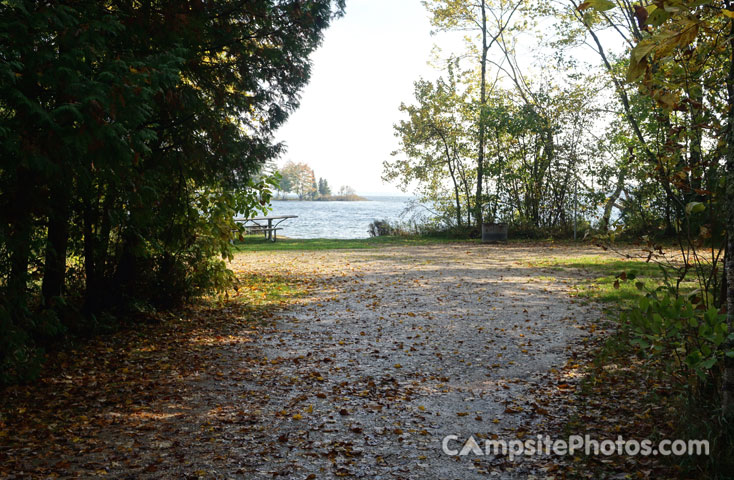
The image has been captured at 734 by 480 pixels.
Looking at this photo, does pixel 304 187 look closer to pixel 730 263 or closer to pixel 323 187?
pixel 323 187

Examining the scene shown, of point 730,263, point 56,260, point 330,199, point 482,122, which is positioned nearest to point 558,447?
point 730,263

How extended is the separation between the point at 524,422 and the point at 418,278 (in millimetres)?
6936

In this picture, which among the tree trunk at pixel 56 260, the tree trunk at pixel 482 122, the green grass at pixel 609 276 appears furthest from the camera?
the tree trunk at pixel 482 122

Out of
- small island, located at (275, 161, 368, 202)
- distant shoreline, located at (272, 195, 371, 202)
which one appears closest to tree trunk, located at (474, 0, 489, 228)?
small island, located at (275, 161, 368, 202)

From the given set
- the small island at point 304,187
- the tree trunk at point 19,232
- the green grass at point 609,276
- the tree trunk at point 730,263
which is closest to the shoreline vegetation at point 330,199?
the small island at point 304,187

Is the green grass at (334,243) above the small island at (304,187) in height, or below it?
below

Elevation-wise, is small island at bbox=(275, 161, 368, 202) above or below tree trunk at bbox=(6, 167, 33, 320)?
above

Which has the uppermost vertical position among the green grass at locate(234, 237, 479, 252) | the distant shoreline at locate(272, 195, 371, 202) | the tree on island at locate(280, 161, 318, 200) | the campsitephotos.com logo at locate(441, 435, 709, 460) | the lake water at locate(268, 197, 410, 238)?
the tree on island at locate(280, 161, 318, 200)

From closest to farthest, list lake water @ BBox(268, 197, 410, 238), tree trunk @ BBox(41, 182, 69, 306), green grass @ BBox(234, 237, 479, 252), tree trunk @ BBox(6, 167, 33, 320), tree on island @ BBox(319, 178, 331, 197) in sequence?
tree trunk @ BBox(6, 167, 33, 320), tree trunk @ BBox(41, 182, 69, 306), green grass @ BBox(234, 237, 479, 252), lake water @ BBox(268, 197, 410, 238), tree on island @ BBox(319, 178, 331, 197)

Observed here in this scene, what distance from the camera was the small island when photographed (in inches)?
3750

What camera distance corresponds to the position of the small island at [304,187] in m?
95.2

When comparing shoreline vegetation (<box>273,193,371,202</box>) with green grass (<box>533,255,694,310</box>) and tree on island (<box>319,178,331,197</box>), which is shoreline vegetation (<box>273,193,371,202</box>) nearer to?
tree on island (<box>319,178,331,197</box>)

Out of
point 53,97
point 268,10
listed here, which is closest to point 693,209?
point 53,97

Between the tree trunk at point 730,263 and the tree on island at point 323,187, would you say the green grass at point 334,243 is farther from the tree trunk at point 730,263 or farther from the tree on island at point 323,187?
the tree on island at point 323,187
